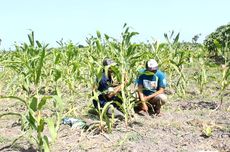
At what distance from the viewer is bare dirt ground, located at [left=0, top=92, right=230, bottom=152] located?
3525 mm

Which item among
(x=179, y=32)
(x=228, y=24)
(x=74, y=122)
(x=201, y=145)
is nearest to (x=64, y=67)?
(x=179, y=32)

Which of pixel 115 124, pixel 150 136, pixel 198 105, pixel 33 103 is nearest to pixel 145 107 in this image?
pixel 115 124

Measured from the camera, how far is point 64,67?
22.6 feet

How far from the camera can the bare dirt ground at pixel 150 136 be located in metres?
3.53

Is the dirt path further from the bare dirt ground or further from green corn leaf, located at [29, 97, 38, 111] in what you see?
green corn leaf, located at [29, 97, 38, 111]

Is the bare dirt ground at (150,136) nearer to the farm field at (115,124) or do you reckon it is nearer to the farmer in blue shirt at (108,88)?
the farm field at (115,124)

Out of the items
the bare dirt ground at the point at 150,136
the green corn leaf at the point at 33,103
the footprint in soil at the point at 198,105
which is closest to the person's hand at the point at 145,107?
the bare dirt ground at the point at 150,136

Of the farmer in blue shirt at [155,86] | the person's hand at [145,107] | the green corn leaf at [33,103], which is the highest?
the green corn leaf at [33,103]

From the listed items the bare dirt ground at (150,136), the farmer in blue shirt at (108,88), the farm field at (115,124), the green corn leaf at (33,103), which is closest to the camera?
the green corn leaf at (33,103)

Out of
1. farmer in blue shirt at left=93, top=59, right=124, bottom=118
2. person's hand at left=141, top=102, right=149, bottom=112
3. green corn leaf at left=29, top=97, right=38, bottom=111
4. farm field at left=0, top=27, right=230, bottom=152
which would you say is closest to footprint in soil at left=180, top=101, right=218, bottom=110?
farm field at left=0, top=27, right=230, bottom=152

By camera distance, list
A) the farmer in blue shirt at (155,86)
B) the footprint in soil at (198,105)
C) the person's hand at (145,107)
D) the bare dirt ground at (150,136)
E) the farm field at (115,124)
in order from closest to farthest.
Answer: the farm field at (115,124)
the bare dirt ground at (150,136)
the person's hand at (145,107)
the farmer in blue shirt at (155,86)
the footprint in soil at (198,105)

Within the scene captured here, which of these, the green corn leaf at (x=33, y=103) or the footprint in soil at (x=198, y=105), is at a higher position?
the green corn leaf at (x=33, y=103)

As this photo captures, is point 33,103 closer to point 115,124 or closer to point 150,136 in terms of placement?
point 150,136

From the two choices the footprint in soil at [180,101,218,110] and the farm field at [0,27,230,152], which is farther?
the footprint in soil at [180,101,218,110]
